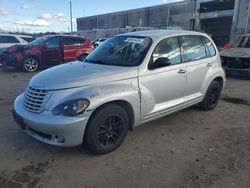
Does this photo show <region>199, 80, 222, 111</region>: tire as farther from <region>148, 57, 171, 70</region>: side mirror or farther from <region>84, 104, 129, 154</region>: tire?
<region>84, 104, 129, 154</region>: tire

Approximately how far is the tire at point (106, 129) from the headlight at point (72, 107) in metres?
0.24

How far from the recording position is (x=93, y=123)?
3.61 meters

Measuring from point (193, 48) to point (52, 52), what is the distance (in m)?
8.64

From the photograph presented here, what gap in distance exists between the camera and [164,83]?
14.8 ft

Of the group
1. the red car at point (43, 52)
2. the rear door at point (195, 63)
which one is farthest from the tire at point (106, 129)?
the red car at point (43, 52)

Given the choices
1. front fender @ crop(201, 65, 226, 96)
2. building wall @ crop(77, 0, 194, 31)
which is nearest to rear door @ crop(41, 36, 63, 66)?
front fender @ crop(201, 65, 226, 96)

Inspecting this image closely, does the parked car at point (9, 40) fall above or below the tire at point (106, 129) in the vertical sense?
above

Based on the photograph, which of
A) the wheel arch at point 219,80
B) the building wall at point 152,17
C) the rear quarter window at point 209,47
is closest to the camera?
the rear quarter window at point 209,47

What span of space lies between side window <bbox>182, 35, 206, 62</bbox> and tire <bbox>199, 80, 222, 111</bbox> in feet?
2.45

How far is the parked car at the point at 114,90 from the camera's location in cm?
353

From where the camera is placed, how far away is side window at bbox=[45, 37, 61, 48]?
12.3 metres

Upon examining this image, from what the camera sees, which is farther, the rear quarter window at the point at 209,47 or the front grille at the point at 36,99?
the rear quarter window at the point at 209,47

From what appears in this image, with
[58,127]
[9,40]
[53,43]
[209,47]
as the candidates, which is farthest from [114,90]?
[9,40]

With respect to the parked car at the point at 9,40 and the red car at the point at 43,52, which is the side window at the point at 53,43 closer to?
the red car at the point at 43,52
